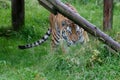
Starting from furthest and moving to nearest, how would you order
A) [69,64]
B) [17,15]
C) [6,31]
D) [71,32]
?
[17,15] → [6,31] → [71,32] → [69,64]

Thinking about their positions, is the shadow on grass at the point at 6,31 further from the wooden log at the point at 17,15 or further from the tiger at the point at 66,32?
the tiger at the point at 66,32

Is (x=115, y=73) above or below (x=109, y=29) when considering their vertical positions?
below

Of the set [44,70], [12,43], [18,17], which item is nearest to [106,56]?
[44,70]

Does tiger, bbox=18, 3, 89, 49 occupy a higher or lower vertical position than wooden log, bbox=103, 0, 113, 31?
lower

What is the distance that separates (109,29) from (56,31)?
99 centimetres

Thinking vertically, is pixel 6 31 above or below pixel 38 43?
above

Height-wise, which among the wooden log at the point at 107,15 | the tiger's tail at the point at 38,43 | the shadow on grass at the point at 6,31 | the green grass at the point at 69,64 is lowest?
the green grass at the point at 69,64

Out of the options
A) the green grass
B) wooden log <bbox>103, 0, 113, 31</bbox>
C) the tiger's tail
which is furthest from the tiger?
wooden log <bbox>103, 0, 113, 31</bbox>

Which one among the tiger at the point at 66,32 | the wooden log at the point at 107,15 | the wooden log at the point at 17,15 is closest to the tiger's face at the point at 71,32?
the tiger at the point at 66,32

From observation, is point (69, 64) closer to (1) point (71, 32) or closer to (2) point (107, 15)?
(1) point (71, 32)

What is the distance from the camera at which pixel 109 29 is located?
8211 millimetres

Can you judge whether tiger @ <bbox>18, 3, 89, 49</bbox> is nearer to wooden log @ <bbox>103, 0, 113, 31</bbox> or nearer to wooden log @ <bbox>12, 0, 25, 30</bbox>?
wooden log @ <bbox>103, 0, 113, 31</bbox>

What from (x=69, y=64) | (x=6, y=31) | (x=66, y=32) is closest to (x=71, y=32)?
(x=66, y=32)

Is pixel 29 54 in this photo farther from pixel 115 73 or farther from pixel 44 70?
pixel 115 73
